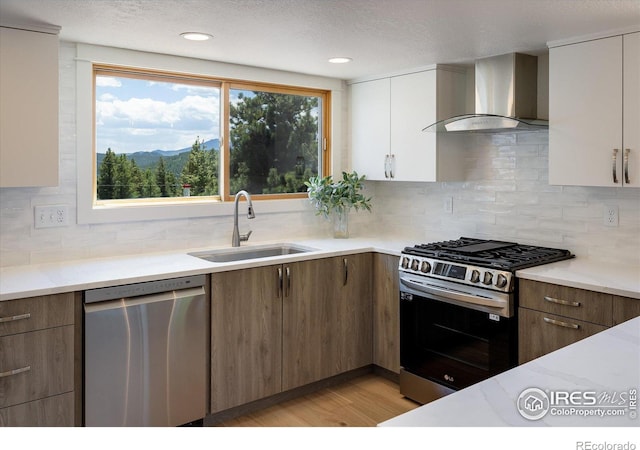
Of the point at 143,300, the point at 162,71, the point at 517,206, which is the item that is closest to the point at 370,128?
the point at 517,206

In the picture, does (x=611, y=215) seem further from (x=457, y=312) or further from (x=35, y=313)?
(x=35, y=313)

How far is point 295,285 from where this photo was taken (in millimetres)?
3277

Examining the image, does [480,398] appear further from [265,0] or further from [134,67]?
[134,67]

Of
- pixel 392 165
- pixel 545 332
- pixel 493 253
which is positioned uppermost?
pixel 392 165

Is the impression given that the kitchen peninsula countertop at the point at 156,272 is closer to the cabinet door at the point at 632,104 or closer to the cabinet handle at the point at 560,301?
the cabinet handle at the point at 560,301

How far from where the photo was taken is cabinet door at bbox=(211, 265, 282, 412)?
299 cm

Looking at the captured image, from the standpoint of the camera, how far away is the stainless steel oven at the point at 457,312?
285 cm

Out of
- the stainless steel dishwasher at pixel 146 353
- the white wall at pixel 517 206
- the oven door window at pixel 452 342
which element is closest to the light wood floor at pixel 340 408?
the oven door window at pixel 452 342

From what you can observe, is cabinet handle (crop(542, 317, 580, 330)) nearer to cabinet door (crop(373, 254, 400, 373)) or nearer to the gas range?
the gas range

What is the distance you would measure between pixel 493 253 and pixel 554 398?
7.00 feet

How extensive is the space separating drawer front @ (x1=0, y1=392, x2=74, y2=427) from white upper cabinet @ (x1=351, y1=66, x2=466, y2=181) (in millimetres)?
2525

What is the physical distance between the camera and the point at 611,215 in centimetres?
312

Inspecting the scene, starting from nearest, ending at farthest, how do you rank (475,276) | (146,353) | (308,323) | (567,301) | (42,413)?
1. (42,413)
2. (567,301)
3. (146,353)
4. (475,276)
5. (308,323)

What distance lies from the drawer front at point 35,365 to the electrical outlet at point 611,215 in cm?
290
